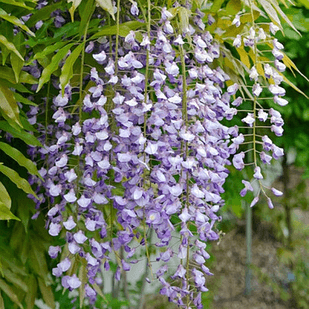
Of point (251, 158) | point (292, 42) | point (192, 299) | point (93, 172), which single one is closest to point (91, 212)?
point (93, 172)

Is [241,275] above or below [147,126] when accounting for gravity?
below

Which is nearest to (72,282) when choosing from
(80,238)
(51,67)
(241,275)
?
(80,238)

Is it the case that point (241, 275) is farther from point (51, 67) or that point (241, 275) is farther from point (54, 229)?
point (51, 67)

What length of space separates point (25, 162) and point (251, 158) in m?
1.02

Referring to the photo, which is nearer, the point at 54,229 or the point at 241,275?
the point at 54,229

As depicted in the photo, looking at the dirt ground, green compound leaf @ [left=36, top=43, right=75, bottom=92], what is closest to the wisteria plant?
green compound leaf @ [left=36, top=43, right=75, bottom=92]

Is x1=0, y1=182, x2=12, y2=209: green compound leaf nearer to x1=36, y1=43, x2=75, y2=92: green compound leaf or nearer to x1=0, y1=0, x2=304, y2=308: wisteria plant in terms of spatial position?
x1=0, y1=0, x2=304, y2=308: wisteria plant

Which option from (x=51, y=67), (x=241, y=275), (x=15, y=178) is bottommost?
(x=241, y=275)

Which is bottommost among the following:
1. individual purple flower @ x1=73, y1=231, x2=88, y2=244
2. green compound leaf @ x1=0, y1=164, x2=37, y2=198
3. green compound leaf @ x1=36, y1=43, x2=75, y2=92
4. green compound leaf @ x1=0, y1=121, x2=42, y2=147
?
individual purple flower @ x1=73, y1=231, x2=88, y2=244

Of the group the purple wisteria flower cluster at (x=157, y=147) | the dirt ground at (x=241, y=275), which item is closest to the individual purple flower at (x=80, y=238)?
the purple wisteria flower cluster at (x=157, y=147)

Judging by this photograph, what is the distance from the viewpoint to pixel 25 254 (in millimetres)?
1015

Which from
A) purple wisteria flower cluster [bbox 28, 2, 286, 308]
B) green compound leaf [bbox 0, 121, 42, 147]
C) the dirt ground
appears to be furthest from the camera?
the dirt ground

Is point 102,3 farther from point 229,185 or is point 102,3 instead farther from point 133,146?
point 229,185

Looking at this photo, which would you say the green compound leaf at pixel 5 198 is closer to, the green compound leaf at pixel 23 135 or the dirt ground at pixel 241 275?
the green compound leaf at pixel 23 135
